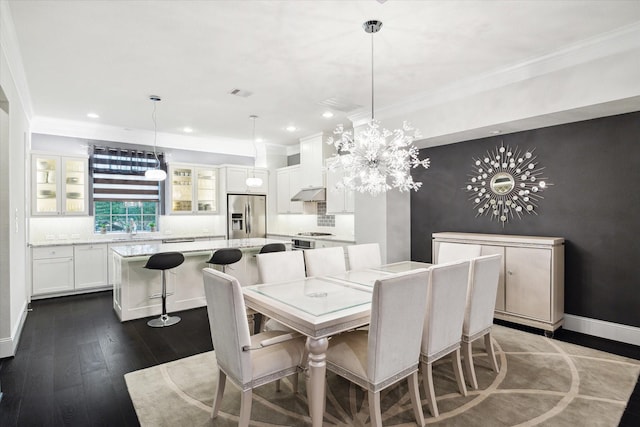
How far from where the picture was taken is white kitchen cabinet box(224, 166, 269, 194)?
7.15 meters

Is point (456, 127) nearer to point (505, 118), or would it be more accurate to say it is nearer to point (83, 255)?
point (505, 118)

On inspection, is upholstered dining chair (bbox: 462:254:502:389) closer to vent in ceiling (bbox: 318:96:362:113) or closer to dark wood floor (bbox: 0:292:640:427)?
dark wood floor (bbox: 0:292:640:427)

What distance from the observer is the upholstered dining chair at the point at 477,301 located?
2666 millimetres

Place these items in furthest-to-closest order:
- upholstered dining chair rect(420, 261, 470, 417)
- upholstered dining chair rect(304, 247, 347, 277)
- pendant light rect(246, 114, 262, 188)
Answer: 1. pendant light rect(246, 114, 262, 188)
2. upholstered dining chair rect(304, 247, 347, 277)
3. upholstered dining chair rect(420, 261, 470, 417)

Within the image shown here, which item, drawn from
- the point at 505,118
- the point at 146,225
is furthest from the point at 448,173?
the point at 146,225

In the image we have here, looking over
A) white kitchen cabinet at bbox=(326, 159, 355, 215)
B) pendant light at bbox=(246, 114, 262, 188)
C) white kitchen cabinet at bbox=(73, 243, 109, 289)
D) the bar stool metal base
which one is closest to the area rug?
the bar stool metal base

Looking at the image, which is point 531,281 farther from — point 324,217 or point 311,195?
point 324,217

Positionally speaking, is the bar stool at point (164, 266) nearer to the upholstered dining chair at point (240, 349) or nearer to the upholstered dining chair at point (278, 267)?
the upholstered dining chair at point (278, 267)

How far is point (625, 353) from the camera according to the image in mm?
3305

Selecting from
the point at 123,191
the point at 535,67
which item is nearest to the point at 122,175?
the point at 123,191

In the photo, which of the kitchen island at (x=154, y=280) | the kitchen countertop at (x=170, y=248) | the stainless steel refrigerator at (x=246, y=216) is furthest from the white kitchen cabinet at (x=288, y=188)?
the kitchen island at (x=154, y=280)

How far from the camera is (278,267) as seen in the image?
3.15m

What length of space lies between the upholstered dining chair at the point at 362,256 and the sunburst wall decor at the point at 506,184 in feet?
5.83

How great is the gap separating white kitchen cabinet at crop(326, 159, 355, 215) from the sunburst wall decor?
6.39 ft
